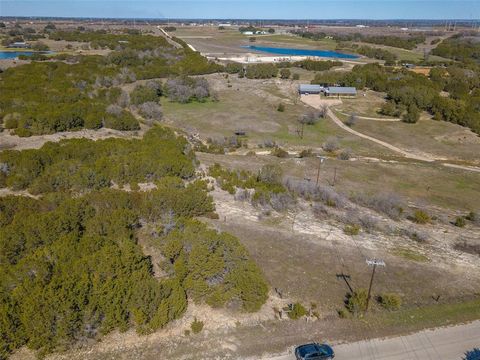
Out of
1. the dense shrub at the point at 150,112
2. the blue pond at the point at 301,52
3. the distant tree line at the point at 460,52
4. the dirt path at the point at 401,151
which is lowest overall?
the dirt path at the point at 401,151

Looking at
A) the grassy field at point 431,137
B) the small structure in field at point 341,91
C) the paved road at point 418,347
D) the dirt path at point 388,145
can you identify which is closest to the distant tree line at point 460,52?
the small structure in field at point 341,91

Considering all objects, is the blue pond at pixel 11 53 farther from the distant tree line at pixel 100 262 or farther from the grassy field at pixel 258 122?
the distant tree line at pixel 100 262

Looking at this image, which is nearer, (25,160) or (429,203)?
(25,160)

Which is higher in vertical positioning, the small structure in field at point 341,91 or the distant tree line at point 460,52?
the distant tree line at point 460,52

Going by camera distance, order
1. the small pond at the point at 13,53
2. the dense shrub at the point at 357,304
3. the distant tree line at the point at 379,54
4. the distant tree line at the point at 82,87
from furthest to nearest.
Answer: the distant tree line at the point at 379,54
the small pond at the point at 13,53
the distant tree line at the point at 82,87
the dense shrub at the point at 357,304

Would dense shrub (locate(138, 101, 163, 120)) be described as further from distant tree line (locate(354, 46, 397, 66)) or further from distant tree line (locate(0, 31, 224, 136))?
A: distant tree line (locate(354, 46, 397, 66))

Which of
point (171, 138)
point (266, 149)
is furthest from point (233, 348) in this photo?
point (266, 149)

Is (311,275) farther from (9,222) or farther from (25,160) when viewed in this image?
(25,160)

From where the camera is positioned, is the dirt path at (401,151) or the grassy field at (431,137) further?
the grassy field at (431,137)
